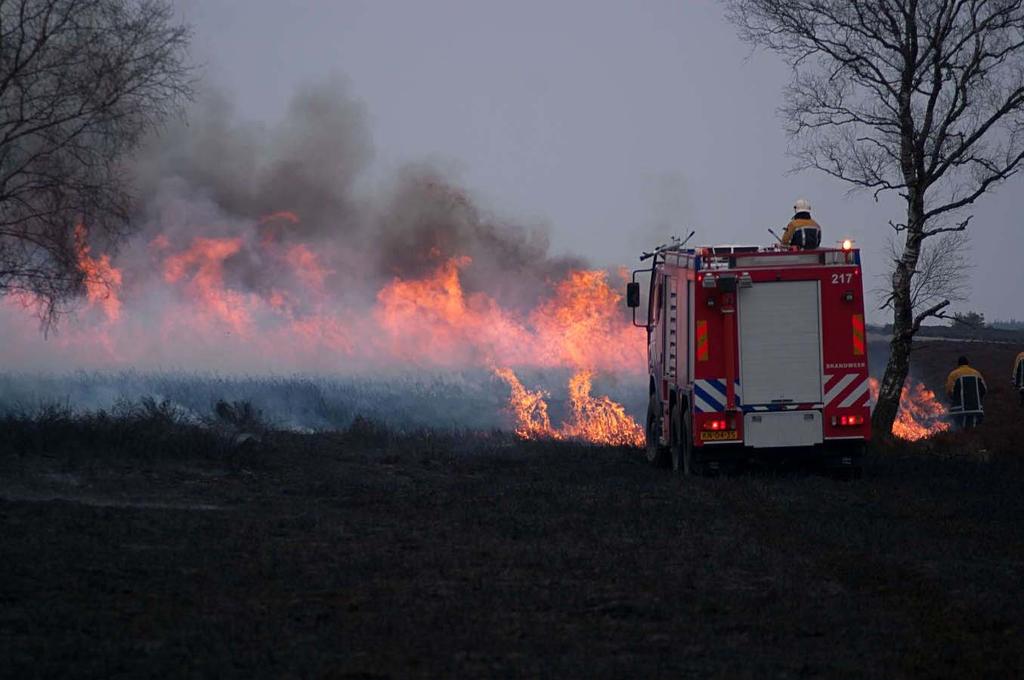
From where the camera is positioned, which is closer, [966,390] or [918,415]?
[966,390]

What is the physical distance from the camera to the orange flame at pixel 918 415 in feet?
92.4

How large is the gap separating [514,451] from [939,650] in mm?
15421

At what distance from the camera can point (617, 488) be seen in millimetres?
17109

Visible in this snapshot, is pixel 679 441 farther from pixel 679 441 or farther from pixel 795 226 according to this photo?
pixel 795 226

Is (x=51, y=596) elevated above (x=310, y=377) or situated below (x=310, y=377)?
below

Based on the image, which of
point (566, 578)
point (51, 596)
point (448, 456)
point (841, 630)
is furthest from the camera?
point (448, 456)

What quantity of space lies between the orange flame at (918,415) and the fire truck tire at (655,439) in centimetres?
633

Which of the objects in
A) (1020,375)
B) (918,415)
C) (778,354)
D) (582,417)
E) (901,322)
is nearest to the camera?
(778,354)

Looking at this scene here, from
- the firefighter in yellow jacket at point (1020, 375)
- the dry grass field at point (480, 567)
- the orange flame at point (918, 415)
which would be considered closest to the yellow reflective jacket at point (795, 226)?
the dry grass field at point (480, 567)

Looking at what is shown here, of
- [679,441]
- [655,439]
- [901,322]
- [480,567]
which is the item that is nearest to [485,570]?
[480,567]

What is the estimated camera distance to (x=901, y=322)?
2539cm

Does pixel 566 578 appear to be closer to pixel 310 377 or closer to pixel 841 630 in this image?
pixel 841 630

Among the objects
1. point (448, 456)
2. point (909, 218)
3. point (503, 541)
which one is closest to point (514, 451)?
point (448, 456)

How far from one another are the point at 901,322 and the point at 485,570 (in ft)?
54.7
